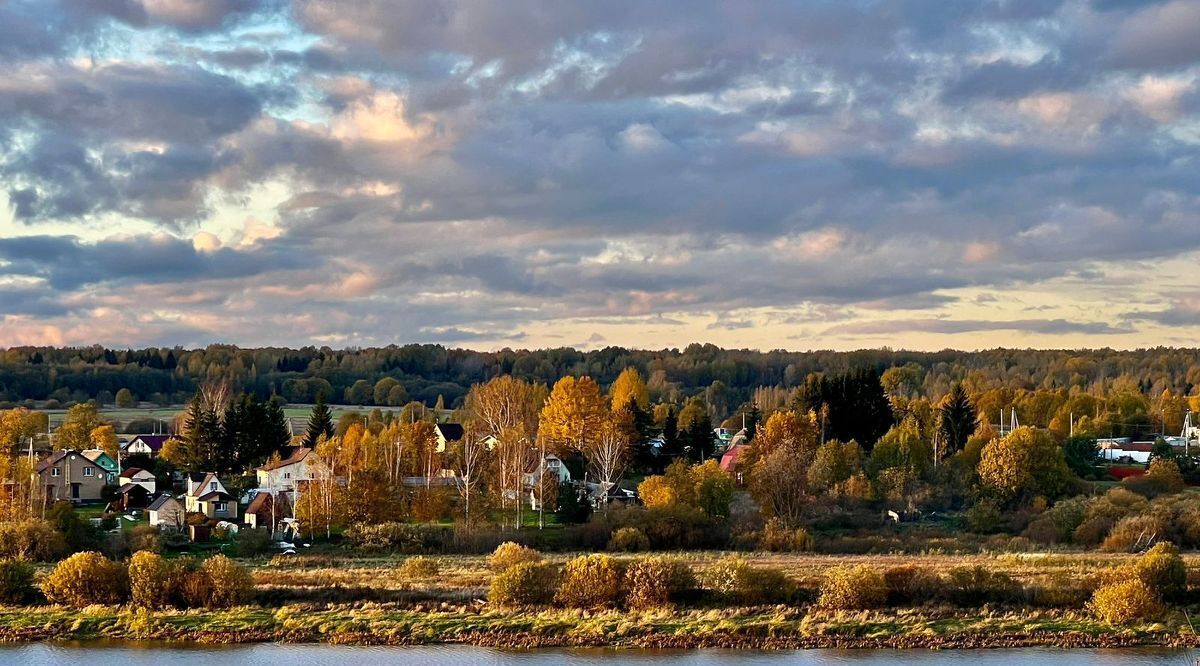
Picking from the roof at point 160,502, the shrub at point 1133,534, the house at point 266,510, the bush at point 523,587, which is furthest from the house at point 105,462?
the shrub at point 1133,534

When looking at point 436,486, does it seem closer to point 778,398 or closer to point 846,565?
point 846,565

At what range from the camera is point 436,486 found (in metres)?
59.9

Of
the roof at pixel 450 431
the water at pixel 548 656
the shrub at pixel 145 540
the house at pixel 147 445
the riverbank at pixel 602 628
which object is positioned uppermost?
the roof at pixel 450 431

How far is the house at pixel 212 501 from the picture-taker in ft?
192

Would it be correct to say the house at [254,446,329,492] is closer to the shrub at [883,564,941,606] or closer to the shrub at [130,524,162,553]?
the shrub at [130,524,162,553]

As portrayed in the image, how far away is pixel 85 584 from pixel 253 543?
12.7 meters

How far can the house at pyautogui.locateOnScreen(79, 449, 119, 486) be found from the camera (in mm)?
65812

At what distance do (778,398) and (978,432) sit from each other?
48476mm

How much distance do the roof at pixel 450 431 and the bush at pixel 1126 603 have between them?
163 feet

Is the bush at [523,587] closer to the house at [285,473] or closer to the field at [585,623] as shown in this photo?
the field at [585,623]

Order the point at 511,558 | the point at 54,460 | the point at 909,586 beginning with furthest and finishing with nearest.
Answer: the point at 54,460
the point at 511,558
the point at 909,586

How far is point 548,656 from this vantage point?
1233 inches

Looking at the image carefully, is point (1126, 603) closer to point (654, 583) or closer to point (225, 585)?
point (654, 583)

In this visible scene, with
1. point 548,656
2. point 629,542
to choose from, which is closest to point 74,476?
point 629,542
